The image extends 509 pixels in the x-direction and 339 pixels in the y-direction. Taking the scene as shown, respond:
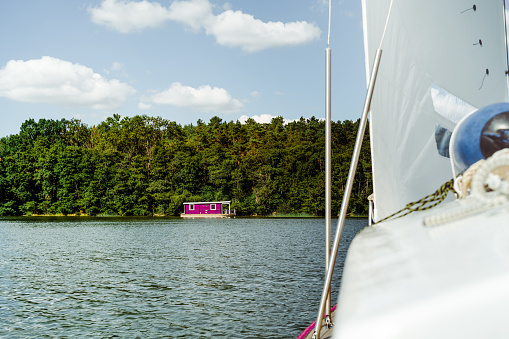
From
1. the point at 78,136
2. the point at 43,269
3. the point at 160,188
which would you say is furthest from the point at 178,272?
the point at 78,136

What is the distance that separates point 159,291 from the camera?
12945 mm

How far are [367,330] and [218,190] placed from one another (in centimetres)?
6009

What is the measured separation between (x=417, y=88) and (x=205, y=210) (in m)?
52.8

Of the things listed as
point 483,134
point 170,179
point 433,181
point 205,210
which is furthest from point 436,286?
point 170,179

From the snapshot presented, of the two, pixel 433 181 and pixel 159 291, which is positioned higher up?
pixel 433 181

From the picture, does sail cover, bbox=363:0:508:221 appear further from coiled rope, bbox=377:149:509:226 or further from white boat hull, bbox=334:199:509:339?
white boat hull, bbox=334:199:509:339

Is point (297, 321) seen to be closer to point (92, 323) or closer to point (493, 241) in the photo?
point (92, 323)

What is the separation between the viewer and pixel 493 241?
31.0 inches

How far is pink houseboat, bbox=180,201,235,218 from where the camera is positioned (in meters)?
55.4

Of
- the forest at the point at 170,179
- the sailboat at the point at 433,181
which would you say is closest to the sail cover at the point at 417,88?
the sailboat at the point at 433,181

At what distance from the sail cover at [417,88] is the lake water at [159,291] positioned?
5.43 m

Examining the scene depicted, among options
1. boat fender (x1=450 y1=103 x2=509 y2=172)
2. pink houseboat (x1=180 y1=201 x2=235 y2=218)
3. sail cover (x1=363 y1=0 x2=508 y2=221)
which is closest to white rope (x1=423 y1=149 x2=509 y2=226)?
boat fender (x1=450 y1=103 x2=509 y2=172)

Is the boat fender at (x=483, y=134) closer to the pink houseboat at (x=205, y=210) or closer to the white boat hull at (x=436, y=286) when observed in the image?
the white boat hull at (x=436, y=286)

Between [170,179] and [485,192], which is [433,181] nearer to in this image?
[485,192]
